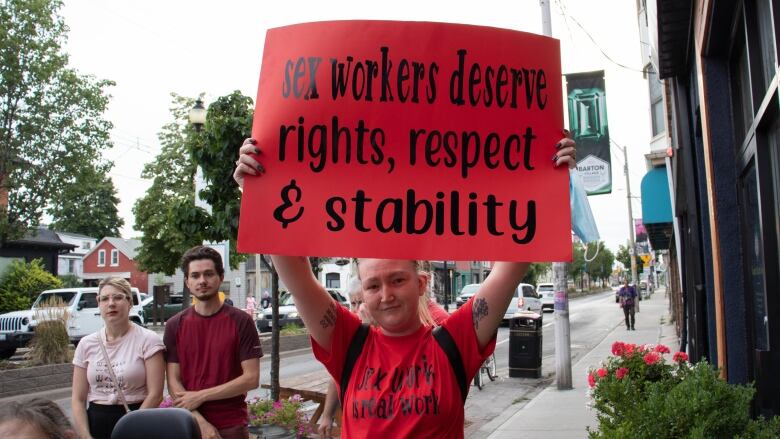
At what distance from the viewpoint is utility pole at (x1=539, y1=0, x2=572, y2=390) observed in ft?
36.4

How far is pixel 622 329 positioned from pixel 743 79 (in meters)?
22.0

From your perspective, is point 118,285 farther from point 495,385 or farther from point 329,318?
point 495,385

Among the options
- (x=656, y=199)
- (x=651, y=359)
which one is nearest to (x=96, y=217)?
(x=656, y=199)

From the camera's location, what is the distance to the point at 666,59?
736 cm

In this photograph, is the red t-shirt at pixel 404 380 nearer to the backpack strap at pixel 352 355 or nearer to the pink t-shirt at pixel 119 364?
the backpack strap at pixel 352 355

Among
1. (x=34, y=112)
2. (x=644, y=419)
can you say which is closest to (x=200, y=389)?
(x=644, y=419)

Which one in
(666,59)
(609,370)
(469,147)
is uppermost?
(666,59)

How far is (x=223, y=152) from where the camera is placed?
6980 millimetres

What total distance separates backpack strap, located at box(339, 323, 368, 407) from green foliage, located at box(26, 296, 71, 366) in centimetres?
1331

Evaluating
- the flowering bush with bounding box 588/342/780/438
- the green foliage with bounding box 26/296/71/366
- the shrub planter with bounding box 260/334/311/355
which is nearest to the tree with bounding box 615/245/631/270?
the shrub planter with bounding box 260/334/311/355

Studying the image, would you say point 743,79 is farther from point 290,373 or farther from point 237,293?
point 237,293

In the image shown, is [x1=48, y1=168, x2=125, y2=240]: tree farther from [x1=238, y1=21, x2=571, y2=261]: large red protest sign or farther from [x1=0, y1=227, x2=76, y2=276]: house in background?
[x1=238, y1=21, x2=571, y2=261]: large red protest sign

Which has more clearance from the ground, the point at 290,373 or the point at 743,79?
the point at 743,79

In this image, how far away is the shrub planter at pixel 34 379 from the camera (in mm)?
12078
